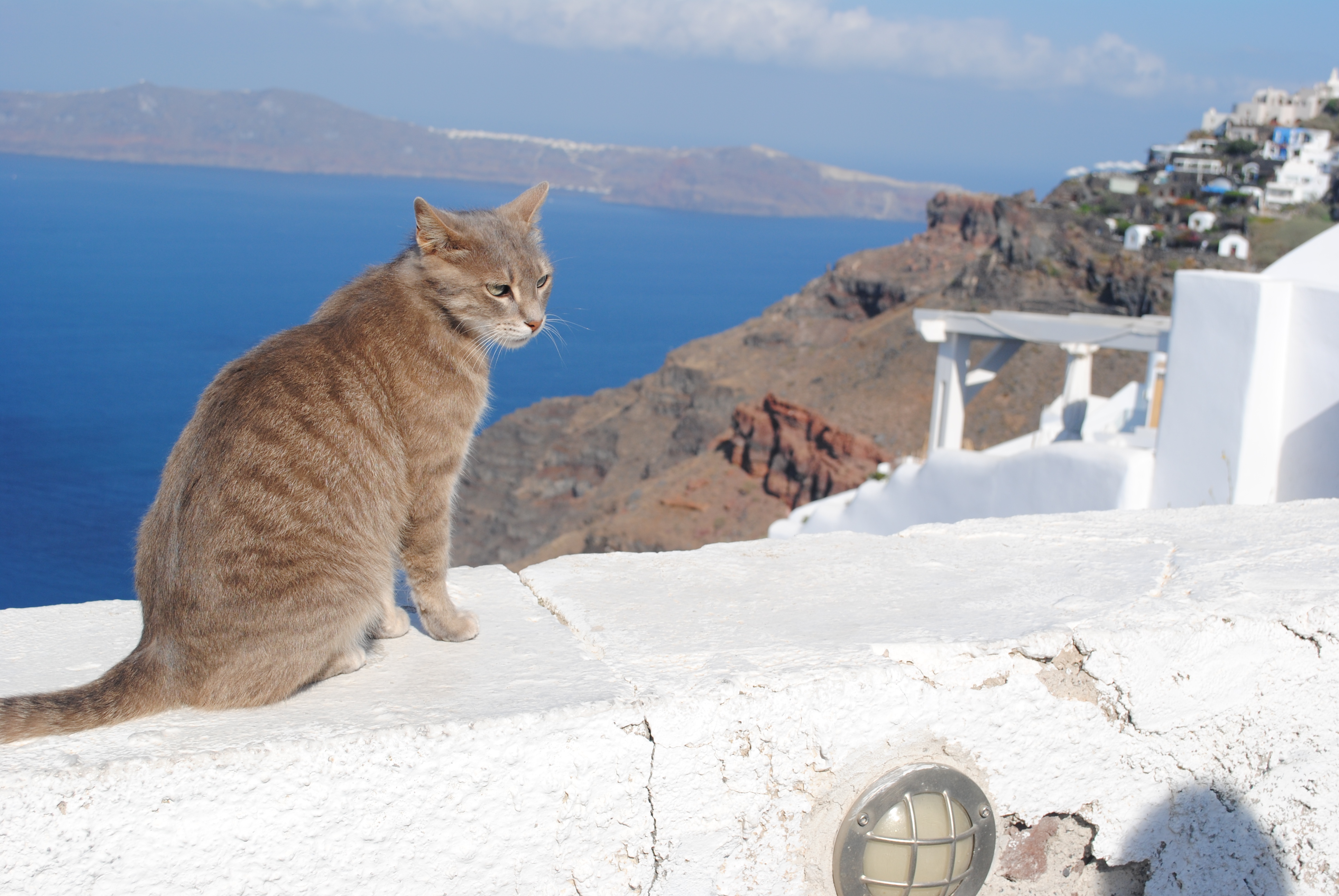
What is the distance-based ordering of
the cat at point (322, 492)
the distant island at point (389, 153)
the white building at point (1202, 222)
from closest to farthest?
the cat at point (322, 492), the white building at point (1202, 222), the distant island at point (389, 153)

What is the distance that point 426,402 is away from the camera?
6.47 feet

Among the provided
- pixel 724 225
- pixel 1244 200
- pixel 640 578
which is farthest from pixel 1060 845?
pixel 724 225

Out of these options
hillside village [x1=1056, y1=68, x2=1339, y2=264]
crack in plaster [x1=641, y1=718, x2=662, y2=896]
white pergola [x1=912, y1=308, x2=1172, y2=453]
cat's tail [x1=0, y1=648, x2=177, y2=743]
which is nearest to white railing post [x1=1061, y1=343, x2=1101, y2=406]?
white pergola [x1=912, y1=308, x2=1172, y2=453]

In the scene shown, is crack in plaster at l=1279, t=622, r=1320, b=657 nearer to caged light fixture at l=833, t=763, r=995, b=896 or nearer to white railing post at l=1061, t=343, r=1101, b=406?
caged light fixture at l=833, t=763, r=995, b=896

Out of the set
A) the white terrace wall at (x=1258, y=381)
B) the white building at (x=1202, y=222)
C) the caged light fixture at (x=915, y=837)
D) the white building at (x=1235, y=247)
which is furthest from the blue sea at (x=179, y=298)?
the white building at (x=1202, y=222)

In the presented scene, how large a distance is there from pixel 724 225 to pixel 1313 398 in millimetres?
146822

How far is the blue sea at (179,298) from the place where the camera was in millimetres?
28094

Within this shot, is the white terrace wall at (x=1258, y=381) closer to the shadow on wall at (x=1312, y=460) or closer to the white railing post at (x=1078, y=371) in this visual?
the shadow on wall at (x=1312, y=460)

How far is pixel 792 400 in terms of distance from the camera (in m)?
38.6

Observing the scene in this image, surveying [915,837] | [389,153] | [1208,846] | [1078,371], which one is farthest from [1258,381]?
[389,153]

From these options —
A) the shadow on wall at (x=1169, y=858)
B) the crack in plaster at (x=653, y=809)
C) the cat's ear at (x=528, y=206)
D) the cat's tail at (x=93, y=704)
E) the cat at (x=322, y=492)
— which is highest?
the cat's ear at (x=528, y=206)

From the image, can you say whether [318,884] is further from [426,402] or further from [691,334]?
[691,334]

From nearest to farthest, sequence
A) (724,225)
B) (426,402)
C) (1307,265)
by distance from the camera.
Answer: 1. (426,402)
2. (1307,265)
3. (724,225)

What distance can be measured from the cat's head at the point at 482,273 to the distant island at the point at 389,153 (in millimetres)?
131769
